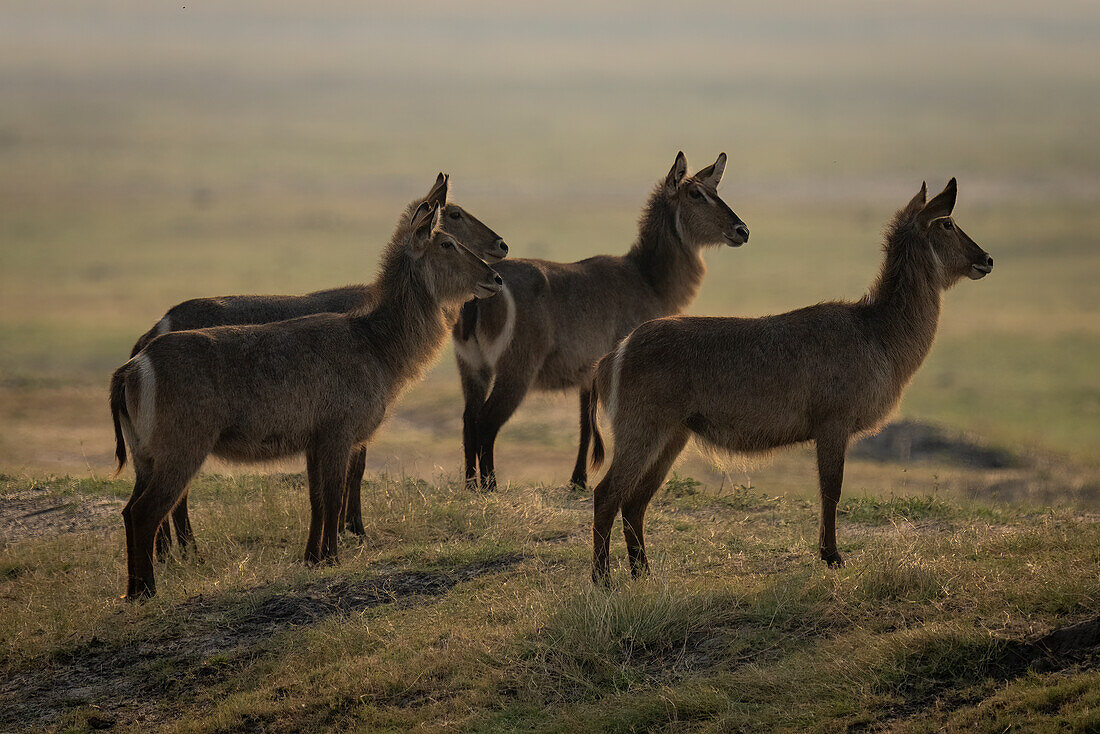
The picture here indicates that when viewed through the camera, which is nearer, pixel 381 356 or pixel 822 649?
pixel 822 649

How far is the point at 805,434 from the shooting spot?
273 inches

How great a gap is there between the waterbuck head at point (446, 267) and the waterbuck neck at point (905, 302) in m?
2.65

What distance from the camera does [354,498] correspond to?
8602mm

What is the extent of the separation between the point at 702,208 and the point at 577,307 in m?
1.57

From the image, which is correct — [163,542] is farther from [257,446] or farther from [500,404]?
[500,404]

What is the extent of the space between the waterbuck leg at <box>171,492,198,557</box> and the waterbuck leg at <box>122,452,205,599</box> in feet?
3.17

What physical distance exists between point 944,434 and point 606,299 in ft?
19.5

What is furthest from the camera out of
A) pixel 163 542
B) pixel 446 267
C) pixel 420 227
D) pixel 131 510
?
pixel 446 267

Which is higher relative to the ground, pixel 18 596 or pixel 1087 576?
pixel 1087 576

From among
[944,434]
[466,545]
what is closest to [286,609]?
[466,545]

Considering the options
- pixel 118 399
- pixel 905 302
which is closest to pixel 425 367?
pixel 118 399

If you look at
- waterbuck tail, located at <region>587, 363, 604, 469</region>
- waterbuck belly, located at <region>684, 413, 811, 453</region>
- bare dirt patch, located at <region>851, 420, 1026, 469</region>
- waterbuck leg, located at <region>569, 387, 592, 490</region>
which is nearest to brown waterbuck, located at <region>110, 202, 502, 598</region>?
waterbuck tail, located at <region>587, 363, 604, 469</region>

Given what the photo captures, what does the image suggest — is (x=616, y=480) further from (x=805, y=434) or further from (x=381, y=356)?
(x=381, y=356)

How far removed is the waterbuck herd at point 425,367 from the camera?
6676 mm
